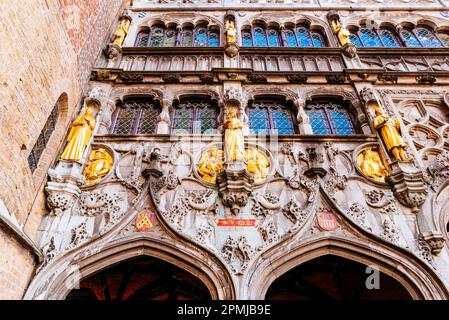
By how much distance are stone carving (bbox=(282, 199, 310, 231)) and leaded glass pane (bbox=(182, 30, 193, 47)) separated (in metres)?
7.52

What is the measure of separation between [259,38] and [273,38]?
552 mm

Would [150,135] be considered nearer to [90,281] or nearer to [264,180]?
[264,180]

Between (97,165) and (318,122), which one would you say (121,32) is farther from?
(318,122)

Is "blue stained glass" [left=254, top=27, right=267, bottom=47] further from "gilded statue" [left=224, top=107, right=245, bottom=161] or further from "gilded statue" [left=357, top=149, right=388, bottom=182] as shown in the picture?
"gilded statue" [left=357, top=149, right=388, bottom=182]

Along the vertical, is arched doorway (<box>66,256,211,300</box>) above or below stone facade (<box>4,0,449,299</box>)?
below

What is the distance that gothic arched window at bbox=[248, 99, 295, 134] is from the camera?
26.7ft

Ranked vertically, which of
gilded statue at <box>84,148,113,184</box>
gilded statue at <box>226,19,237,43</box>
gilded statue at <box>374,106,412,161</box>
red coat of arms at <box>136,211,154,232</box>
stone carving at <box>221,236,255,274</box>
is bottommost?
stone carving at <box>221,236,255,274</box>

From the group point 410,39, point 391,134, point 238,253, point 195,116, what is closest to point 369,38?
point 410,39

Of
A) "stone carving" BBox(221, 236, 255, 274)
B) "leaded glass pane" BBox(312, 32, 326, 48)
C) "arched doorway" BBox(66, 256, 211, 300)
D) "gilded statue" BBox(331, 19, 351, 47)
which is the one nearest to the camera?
"stone carving" BBox(221, 236, 255, 274)

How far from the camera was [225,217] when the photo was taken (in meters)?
6.08

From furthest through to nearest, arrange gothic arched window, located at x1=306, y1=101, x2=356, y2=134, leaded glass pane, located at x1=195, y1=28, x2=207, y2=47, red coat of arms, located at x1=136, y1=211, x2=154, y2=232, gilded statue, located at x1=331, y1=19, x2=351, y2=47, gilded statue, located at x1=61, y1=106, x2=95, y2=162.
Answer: leaded glass pane, located at x1=195, y1=28, x2=207, y2=47 → gilded statue, located at x1=331, y1=19, x2=351, y2=47 → gothic arched window, located at x1=306, y1=101, x2=356, y2=134 → gilded statue, located at x1=61, y1=106, x2=95, y2=162 → red coat of arms, located at x1=136, y1=211, x2=154, y2=232

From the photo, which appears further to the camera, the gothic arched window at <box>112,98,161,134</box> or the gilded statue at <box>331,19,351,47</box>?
the gilded statue at <box>331,19,351,47</box>

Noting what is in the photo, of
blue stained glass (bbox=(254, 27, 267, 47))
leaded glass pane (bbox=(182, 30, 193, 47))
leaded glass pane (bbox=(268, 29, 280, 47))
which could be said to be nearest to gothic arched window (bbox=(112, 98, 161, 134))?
leaded glass pane (bbox=(182, 30, 193, 47))

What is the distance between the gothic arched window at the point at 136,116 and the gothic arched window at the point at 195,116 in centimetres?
63
